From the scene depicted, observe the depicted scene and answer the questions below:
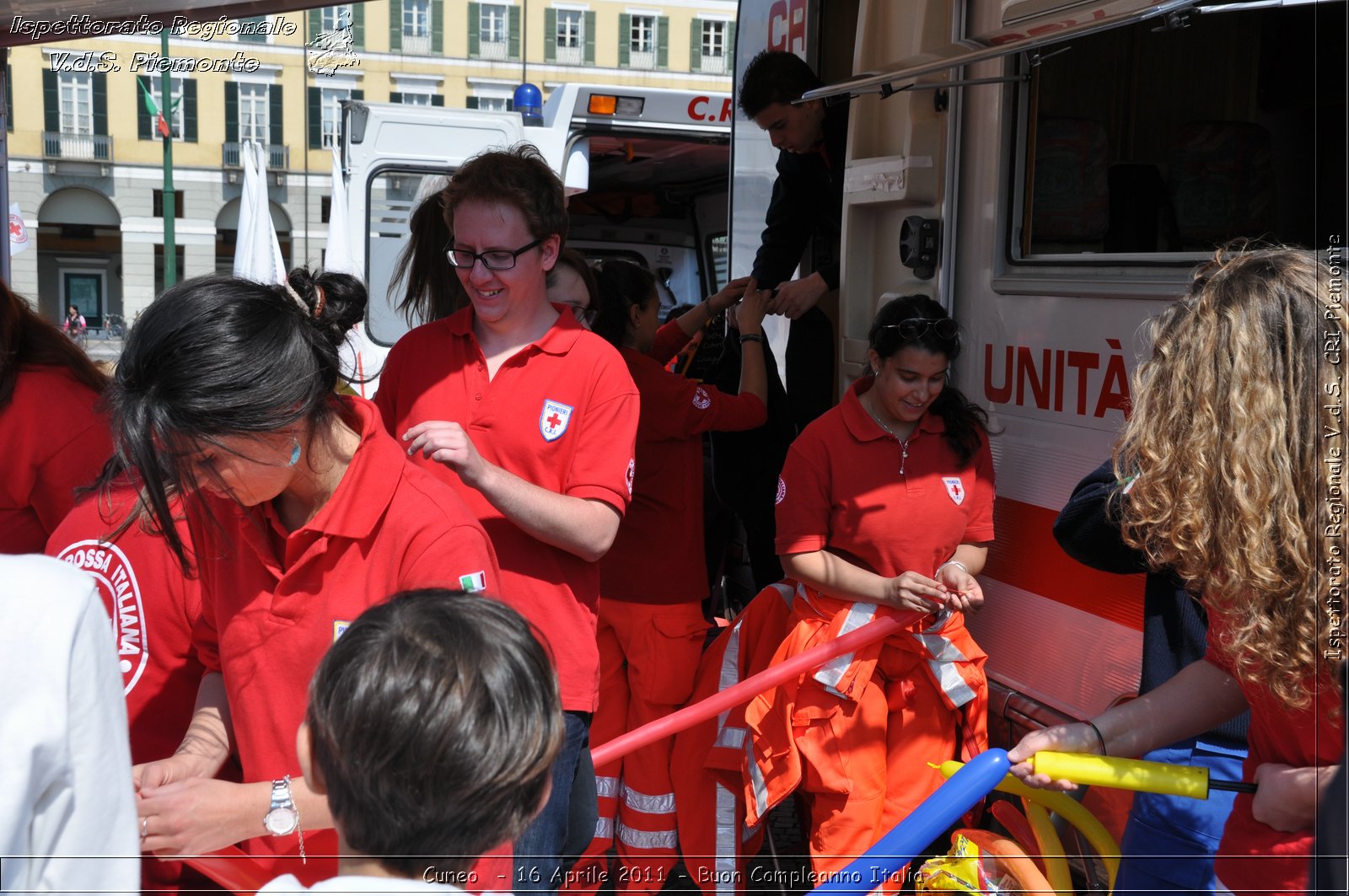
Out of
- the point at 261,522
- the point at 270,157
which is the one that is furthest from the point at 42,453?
the point at 270,157

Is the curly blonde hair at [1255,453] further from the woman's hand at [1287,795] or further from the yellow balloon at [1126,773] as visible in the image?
the yellow balloon at [1126,773]

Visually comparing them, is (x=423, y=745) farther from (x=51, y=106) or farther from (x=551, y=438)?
(x=51, y=106)

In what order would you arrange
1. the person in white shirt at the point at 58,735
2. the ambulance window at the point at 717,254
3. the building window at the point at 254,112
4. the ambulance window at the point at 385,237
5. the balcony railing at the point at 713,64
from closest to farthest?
the person in white shirt at the point at 58,735 → the ambulance window at the point at 385,237 → the ambulance window at the point at 717,254 → the building window at the point at 254,112 → the balcony railing at the point at 713,64

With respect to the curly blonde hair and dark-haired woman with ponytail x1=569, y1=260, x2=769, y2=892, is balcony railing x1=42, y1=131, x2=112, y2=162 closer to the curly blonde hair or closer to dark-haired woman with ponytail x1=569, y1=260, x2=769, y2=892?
dark-haired woman with ponytail x1=569, y1=260, x2=769, y2=892

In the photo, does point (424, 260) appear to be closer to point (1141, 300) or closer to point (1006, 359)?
point (1006, 359)

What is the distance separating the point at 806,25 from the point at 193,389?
11.4 ft

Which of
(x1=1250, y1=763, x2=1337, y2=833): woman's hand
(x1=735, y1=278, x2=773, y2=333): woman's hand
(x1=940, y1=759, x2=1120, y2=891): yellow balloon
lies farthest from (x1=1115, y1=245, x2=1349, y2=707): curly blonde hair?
(x1=735, y1=278, x2=773, y2=333): woman's hand

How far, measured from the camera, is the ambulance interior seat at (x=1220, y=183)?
11.8ft

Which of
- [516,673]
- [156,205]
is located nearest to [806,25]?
[516,673]

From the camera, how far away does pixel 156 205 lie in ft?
123

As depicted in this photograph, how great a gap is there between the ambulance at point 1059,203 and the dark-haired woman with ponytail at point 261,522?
176 centimetres

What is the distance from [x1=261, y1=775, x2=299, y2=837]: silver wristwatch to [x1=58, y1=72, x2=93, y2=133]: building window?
107 ft

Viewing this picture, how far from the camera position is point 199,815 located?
165cm

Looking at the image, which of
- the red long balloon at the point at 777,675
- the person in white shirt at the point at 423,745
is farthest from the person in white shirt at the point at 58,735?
the red long balloon at the point at 777,675
